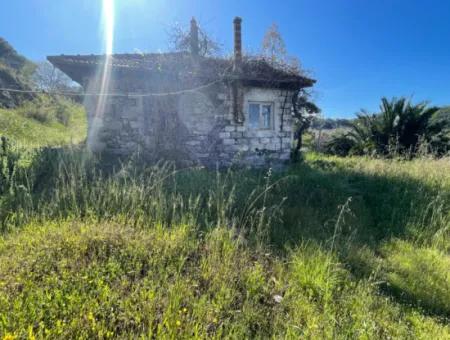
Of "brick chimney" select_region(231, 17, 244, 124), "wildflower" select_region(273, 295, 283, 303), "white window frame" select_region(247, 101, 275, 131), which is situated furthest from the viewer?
"white window frame" select_region(247, 101, 275, 131)

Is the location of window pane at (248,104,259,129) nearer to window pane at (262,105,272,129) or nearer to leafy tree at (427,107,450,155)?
window pane at (262,105,272,129)

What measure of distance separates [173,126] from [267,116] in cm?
267

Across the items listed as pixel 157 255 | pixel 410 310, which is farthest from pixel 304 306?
pixel 157 255

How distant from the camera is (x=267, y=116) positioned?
313 inches

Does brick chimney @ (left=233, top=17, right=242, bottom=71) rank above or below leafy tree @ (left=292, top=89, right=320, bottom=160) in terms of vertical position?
above

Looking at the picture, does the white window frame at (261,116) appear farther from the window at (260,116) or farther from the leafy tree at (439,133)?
the leafy tree at (439,133)

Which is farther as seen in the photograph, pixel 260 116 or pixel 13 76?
pixel 13 76

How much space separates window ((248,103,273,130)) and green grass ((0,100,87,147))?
635 cm

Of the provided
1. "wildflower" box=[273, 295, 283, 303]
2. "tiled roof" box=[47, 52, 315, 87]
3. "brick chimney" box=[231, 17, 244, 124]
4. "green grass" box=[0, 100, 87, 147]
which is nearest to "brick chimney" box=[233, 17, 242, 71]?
"brick chimney" box=[231, 17, 244, 124]

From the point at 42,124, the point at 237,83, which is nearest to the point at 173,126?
the point at 237,83

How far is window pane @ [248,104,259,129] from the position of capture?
303 inches

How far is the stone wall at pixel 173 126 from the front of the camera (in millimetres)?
6988

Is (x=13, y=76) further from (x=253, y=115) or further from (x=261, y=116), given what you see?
(x=261, y=116)

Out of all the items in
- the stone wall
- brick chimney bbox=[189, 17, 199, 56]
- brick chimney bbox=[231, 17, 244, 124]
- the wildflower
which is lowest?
the wildflower
